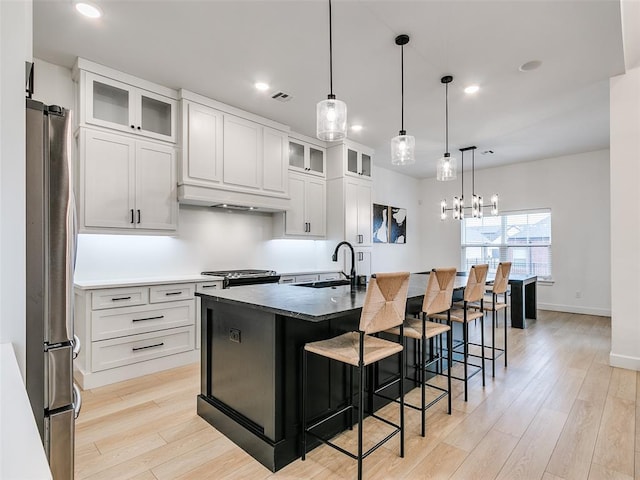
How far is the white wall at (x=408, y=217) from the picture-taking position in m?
6.95

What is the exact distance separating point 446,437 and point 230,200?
3.14 m

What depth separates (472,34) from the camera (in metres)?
2.70

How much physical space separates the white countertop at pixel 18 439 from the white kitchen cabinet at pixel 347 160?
15.8 ft

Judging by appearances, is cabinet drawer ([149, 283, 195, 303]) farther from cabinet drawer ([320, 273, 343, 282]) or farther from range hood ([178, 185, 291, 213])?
cabinet drawer ([320, 273, 343, 282])

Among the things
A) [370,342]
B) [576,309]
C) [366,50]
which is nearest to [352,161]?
[366,50]

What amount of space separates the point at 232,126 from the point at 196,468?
342cm

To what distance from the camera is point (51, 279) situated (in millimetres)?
1160

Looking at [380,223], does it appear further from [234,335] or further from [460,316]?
[234,335]

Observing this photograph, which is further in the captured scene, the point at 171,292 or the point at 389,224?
the point at 389,224

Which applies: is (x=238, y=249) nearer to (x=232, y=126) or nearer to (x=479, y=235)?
(x=232, y=126)

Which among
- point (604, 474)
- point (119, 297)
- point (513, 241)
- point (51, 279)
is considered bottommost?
point (604, 474)

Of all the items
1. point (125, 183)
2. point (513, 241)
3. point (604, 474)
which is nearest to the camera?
point (604, 474)

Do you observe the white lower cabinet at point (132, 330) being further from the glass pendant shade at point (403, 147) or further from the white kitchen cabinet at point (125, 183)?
the glass pendant shade at point (403, 147)

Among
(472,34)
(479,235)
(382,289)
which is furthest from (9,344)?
(479,235)
